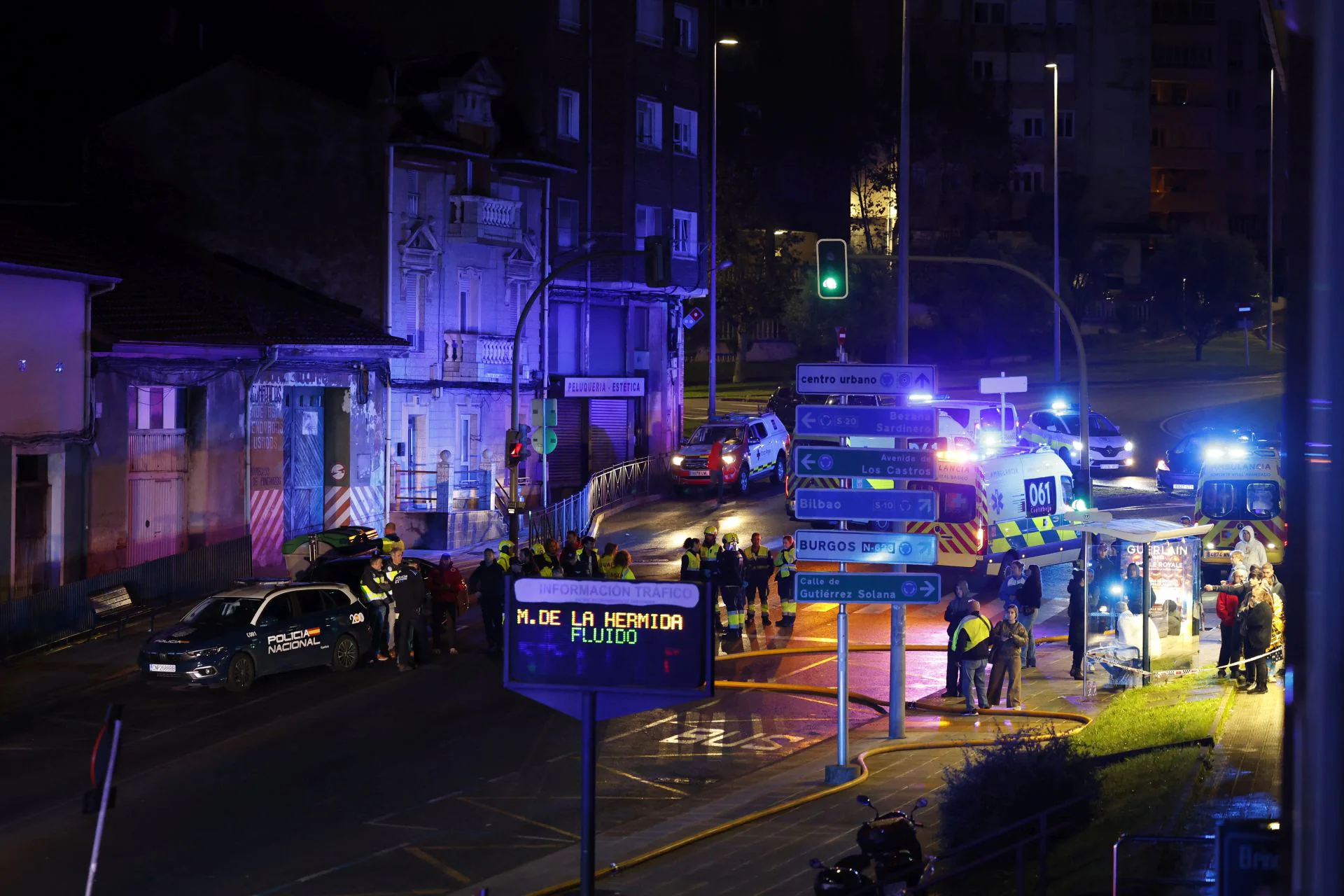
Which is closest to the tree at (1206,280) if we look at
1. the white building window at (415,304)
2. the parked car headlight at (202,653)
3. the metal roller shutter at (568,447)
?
the metal roller shutter at (568,447)

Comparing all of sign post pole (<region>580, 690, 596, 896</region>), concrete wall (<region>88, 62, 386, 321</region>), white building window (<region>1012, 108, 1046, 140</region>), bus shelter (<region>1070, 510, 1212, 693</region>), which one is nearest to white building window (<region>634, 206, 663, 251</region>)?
concrete wall (<region>88, 62, 386, 321</region>)

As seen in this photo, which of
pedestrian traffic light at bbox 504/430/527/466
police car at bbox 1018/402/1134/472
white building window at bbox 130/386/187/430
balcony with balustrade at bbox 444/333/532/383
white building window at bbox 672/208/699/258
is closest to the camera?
white building window at bbox 130/386/187/430

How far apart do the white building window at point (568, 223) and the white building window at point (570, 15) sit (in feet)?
17.2

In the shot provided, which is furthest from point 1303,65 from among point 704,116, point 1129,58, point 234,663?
point 1129,58

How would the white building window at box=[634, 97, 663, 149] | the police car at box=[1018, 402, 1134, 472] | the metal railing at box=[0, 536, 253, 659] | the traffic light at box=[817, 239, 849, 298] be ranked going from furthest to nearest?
1. the white building window at box=[634, 97, 663, 149]
2. the police car at box=[1018, 402, 1134, 472]
3. the traffic light at box=[817, 239, 849, 298]
4. the metal railing at box=[0, 536, 253, 659]

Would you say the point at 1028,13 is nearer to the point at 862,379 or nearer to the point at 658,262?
the point at 658,262

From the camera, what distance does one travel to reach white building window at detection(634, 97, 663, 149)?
168 feet

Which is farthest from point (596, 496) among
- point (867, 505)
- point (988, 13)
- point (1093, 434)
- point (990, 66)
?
point (988, 13)

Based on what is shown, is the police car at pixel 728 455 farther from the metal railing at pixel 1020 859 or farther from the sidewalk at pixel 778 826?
the metal railing at pixel 1020 859

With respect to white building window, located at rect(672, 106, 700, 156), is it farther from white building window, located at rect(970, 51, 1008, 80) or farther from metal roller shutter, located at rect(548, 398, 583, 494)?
white building window, located at rect(970, 51, 1008, 80)

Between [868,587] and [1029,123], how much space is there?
77.6 metres

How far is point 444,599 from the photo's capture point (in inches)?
962

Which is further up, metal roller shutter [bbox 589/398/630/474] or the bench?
metal roller shutter [bbox 589/398/630/474]

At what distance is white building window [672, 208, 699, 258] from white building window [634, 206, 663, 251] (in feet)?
2.39
